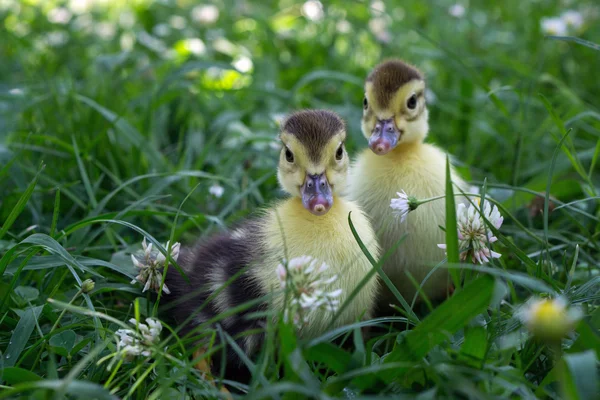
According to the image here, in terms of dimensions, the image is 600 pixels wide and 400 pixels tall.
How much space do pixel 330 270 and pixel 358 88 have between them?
Result: 245 centimetres

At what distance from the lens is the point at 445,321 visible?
1.75 m

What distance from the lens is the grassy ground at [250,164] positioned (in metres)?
1.74

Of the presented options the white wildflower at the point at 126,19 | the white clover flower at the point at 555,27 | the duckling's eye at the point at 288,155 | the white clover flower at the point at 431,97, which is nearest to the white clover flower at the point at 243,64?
the white clover flower at the point at 431,97

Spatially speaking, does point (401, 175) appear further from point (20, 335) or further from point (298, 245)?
point (20, 335)

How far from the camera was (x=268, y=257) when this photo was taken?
2.09m

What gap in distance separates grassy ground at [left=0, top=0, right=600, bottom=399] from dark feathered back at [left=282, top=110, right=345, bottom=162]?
45 cm

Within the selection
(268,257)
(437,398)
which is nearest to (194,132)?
(268,257)

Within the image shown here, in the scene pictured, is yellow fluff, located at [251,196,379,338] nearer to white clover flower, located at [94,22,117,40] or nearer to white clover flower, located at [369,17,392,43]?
white clover flower, located at [369,17,392,43]

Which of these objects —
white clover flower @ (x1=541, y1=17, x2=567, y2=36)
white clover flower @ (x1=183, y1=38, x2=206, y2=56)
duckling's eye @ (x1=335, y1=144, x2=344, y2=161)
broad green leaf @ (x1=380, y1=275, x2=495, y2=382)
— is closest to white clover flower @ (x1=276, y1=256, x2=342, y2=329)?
broad green leaf @ (x1=380, y1=275, x2=495, y2=382)

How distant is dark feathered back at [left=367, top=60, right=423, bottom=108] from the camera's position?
101 inches

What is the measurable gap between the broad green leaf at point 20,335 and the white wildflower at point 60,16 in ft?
10.9

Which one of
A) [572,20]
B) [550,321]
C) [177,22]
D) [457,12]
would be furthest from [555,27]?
[550,321]

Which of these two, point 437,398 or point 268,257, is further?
point 268,257

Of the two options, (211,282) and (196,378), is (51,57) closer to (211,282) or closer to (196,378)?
(211,282)
